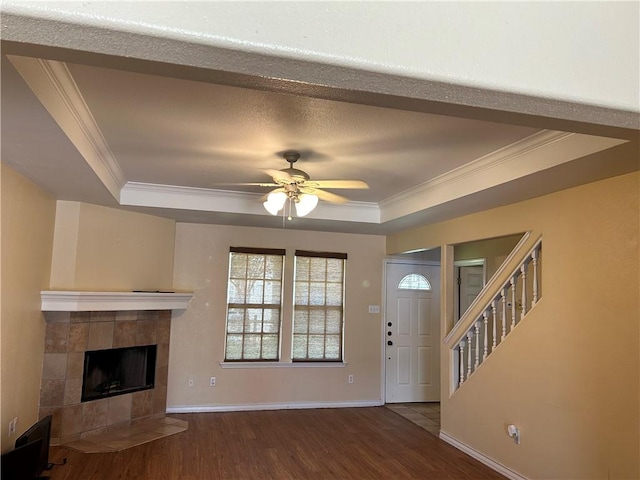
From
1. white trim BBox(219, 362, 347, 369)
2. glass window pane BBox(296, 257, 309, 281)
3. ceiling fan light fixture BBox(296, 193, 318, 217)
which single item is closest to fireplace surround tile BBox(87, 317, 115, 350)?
white trim BBox(219, 362, 347, 369)

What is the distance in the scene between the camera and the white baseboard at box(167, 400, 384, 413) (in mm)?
5527

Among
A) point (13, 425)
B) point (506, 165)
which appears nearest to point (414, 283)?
point (506, 165)

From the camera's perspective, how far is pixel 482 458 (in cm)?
412

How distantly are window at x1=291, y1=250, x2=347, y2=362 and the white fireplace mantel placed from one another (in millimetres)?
1502

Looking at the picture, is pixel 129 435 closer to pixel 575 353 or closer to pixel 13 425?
pixel 13 425

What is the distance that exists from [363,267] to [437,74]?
5.34 metres

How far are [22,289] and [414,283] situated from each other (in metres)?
4.87

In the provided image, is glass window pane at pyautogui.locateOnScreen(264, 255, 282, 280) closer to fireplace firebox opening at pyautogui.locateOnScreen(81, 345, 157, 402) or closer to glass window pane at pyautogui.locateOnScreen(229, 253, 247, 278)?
glass window pane at pyautogui.locateOnScreen(229, 253, 247, 278)

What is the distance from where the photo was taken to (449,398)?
4734mm

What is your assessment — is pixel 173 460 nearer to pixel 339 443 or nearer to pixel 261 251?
pixel 339 443

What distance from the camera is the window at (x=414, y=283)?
21.5ft

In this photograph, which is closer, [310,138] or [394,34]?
[394,34]

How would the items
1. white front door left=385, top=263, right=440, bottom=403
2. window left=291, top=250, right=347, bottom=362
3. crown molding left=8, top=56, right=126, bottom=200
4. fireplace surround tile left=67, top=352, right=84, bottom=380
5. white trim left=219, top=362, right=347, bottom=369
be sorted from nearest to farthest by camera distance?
crown molding left=8, top=56, right=126, bottom=200
fireplace surround tile left=67, top=352, right=84, bottom=380
white trim left=219, top=362, right=347, bottom=369
window left=291, top=250, right=347, bottom=362
white front door left=385, top=263, right=440, bottom=403

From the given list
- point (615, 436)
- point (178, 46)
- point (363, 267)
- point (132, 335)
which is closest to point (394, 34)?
point (178, 46)
